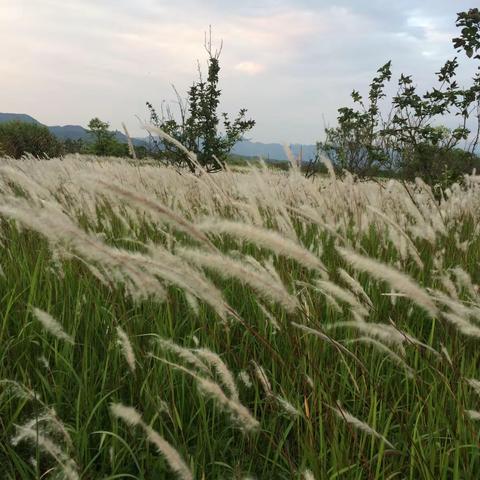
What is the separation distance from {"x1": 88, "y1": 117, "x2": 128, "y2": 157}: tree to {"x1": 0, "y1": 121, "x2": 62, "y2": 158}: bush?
1071 centimetres

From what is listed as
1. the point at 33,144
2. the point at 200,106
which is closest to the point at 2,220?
the point at 200,106

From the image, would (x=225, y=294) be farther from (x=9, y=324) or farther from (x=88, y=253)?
(x=88, y=253)

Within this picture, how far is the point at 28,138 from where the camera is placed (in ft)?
82.5

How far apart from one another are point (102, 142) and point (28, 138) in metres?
12.4

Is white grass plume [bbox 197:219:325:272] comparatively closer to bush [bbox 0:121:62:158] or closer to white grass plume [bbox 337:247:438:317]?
white grass plume [bbox 337:247:438:317]

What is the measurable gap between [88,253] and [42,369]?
1021mm

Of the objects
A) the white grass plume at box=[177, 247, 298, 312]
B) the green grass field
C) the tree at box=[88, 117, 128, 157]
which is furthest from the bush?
the white grass plume at box=[177, 247, 298, 312]

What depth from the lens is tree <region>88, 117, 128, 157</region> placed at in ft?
123

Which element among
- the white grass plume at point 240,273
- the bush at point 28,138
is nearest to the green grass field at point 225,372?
the white grass plume at point 240,273

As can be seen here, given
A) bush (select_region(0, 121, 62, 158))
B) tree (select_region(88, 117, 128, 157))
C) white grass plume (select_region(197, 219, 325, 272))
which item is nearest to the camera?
white grass plume (select_region(197, 219, 325, 272))

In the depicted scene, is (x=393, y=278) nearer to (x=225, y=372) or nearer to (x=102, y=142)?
(x=225, y=372)

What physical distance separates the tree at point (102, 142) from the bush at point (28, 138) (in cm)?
1071

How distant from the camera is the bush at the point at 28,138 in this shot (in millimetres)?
24766

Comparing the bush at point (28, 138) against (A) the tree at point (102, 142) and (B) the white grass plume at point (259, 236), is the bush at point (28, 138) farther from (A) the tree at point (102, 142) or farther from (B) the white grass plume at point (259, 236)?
(B) the white grass plume at point (259, 236)
